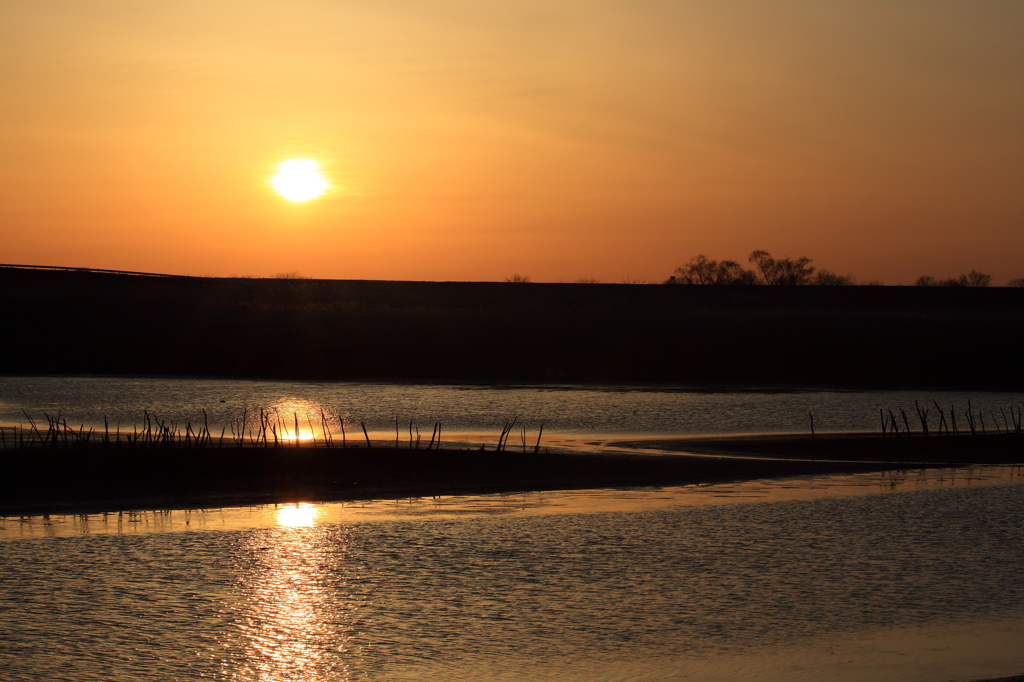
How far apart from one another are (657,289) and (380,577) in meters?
84.2

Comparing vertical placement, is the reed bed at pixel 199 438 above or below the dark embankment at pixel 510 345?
below

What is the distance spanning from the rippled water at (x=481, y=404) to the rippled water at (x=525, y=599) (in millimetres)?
11330

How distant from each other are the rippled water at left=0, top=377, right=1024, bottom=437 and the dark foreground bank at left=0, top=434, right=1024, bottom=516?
4.74 m

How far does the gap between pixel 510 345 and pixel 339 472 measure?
26.8 meters

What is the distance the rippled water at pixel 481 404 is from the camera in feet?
82.6

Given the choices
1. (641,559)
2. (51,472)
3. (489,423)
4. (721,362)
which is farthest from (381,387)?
(641,559)

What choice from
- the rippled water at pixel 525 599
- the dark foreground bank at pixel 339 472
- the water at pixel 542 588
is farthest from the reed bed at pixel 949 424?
the rippled water at pixel 525 599

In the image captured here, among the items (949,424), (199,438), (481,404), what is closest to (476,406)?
(481,404)

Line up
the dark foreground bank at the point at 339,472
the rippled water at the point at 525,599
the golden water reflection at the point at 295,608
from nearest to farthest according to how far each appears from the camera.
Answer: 1. the golden water reflection at the point at 295,608
2. the rippled water at the point at 525,599
3. the dark foreground bank at the point at 339,472

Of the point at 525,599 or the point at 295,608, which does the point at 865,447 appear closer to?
the point at 525,599

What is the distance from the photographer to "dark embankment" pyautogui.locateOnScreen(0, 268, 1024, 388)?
40469 mm

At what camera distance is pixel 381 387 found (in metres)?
35.0

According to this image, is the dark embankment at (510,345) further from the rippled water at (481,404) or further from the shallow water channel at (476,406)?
the rippled water at (481,404)

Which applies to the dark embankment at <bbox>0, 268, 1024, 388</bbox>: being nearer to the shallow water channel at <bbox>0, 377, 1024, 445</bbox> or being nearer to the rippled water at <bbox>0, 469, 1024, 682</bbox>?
the shallow water channel at <bbox>0, 377, 1024, 445</bbox>
